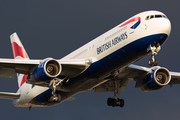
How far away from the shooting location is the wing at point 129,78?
114ft

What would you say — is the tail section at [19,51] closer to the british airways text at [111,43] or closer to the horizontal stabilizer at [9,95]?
the horizontal stabilizer at [9,95]

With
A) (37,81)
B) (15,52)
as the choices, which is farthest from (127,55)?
(15,52)

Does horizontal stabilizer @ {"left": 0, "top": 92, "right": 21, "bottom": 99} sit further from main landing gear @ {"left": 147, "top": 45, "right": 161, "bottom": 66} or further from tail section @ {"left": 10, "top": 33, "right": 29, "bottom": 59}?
main landing gear @ {"left": 147, "top": 45, "right": 161, "bottom": 66}

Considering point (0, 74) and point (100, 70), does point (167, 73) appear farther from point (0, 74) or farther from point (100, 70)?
point (0, 74)

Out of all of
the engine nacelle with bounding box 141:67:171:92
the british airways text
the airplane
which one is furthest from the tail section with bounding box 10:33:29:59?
the engine nacelle with bounding box 141:67:171:92

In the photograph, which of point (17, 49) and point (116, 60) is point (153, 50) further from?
point (17, 49)

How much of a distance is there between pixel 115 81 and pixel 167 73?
6.02 metres

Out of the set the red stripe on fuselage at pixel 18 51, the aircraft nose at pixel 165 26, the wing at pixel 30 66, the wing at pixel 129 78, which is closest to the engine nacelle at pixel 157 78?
the wing at pixel 129 78

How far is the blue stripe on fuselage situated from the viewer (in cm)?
2728

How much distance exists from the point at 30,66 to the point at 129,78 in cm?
1296

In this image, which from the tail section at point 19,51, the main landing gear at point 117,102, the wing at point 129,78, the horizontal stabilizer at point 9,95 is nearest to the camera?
the wing at point 129,78

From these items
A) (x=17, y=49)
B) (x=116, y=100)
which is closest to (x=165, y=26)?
(x=116, y=100)

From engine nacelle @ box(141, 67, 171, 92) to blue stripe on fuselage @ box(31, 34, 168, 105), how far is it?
6.65 metres

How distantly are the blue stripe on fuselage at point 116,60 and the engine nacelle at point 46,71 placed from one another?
2.57 meters
